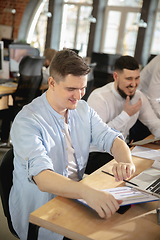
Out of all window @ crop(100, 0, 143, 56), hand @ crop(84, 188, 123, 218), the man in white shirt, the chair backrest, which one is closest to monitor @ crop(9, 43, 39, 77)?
the chair backrest

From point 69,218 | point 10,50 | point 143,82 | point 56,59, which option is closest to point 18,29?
point 10,50

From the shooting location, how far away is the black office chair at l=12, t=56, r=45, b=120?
11.3 ft

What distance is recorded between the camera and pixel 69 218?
0.91 metres

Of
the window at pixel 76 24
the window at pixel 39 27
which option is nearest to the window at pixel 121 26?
the window at pixel 76 24

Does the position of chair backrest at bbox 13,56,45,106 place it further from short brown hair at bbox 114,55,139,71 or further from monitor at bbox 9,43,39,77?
short brown hair at bbox 114,55,139,71

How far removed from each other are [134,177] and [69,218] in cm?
46

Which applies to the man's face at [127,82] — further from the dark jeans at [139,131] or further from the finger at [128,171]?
the finger at [128,171]

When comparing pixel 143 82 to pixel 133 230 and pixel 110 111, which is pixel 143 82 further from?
pixel 133 230

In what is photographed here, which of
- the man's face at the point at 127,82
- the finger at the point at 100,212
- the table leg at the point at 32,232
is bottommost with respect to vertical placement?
the table leg at the point at 32,232

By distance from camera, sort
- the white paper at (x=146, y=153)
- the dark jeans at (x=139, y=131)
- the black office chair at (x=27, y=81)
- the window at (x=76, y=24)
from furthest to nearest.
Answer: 1. the window at (x=76, y=24)
2. the black office chair at (x=27, y=81)
3. the dark jeans at (x=139, y=131)
4. the white paper at (x=146, y=153)

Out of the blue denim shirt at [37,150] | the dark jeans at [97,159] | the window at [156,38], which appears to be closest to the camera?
the blue denim shirt at [37,150]

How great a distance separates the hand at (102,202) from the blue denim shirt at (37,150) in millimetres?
218

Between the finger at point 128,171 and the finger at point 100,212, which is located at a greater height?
the finger at point 100,212

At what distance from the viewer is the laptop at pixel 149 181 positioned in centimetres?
113
